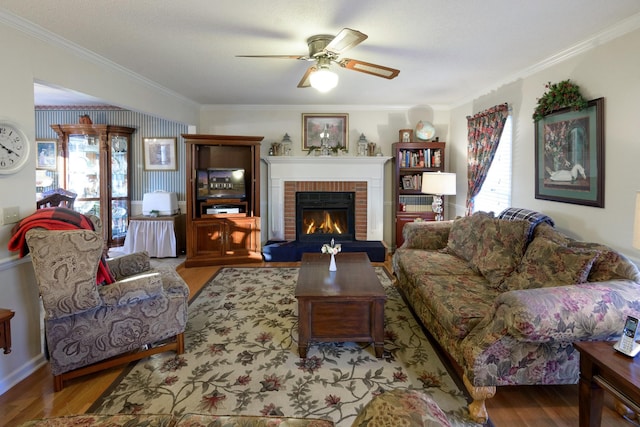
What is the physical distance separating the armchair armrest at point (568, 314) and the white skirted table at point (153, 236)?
495 centimetres

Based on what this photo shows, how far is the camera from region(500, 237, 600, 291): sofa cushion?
2.15 m

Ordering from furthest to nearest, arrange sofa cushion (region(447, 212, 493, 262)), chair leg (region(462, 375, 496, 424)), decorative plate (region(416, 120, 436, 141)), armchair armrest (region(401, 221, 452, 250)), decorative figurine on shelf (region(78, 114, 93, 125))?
decorative figurine on shelf (region(78, 114, 93, 125)) < decorative plate (region(416, 120, 436, 141)) < armchair armrest (region(401, 221, 452, 250)) < sofa cushion (region(447, 212, 493, 262)) < chair leg (region(462, 375, 496, 424))

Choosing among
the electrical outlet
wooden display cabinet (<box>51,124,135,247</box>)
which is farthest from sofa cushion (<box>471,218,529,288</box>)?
wooden display cabinet (<box>51,124,135,247</box>)

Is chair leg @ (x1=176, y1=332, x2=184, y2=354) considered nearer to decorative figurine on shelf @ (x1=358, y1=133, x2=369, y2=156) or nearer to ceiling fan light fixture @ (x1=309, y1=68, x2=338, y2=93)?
ceiling fan light fixture @ (x1=309, y1=68, x2=338, y2=93)

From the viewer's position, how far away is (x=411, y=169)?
18.1ft

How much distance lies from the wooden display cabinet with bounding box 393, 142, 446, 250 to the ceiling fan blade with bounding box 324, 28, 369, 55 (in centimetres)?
315

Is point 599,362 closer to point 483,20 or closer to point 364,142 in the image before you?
point 483,20

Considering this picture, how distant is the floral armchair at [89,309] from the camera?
2.09m

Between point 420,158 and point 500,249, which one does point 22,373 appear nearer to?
point 500,249

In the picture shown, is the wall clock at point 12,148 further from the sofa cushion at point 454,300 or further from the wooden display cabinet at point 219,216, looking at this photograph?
the sofa cushion at point 454,300

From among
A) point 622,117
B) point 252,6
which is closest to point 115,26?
point 252,6

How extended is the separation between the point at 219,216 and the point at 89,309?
3.00 m

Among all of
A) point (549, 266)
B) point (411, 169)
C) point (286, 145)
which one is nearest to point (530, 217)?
point (549, 266)

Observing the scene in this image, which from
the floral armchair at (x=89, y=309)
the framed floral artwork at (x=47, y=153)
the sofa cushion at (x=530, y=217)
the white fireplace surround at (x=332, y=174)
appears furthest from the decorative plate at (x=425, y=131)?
the framed floral artwork at (x=47, y=153)
